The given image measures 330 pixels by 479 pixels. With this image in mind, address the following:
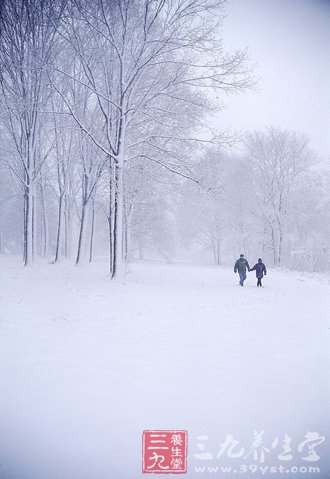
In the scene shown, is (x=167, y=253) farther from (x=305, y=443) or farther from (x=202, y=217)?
(x=305, y=443)

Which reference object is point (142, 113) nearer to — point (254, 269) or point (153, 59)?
point (153, 59)

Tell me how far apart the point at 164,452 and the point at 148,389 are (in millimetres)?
816

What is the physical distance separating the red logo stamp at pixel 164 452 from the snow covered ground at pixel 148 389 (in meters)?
0.07

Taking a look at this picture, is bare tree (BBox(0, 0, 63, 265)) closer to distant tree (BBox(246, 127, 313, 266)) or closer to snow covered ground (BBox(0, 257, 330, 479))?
snow covered ground (BBox(0, 257, 330, 479))

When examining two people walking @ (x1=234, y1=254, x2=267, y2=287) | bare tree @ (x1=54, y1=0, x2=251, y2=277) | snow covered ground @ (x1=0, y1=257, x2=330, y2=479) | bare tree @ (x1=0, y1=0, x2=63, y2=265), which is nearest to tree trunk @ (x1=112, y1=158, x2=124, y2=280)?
Result: bare tree @ (x1=54, y1=0, x2=251, y2=277)

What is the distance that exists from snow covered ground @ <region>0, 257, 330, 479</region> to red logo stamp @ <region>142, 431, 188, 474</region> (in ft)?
0.21

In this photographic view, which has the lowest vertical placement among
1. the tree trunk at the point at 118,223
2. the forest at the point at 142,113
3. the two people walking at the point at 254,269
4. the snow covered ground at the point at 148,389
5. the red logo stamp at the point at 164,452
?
the red logo stamp at the point at 164,452

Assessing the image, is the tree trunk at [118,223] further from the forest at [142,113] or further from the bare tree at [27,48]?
the bare tree at [27,48]

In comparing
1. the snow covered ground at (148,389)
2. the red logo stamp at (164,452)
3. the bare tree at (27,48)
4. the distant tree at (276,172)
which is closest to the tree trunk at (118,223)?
the bare tree at (27,48)

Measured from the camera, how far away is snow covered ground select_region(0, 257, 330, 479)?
3.10 metres

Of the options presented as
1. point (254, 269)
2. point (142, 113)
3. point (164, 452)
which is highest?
point (142, 113)

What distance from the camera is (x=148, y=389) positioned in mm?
3953

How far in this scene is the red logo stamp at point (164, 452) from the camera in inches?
→ 123

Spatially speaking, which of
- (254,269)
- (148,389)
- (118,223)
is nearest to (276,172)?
(254,269)
